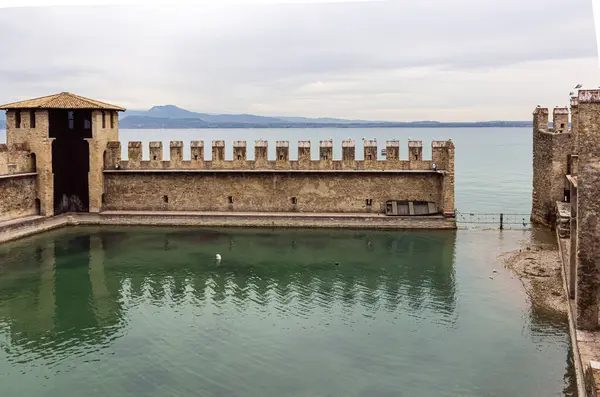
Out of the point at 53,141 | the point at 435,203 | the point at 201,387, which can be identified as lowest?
the point at 201,387

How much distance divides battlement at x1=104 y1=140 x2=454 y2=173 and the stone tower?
97 cm

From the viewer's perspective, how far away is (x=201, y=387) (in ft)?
36.1

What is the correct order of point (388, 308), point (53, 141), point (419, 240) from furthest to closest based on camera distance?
point (53, 141), point (419, 240), point (388, 308)

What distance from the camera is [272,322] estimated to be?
14.2m

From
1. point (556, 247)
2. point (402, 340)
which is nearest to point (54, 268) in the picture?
point (402, 340)

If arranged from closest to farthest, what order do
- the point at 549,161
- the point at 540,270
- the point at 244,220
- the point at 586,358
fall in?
the point at 586,358 → the point at 540,270 → the point at 549,161 → the point at 244,220

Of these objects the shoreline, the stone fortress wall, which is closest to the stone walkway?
the shoreline

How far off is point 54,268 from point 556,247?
1665 cm

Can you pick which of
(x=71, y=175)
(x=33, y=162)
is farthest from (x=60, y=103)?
Answer: (x=71, y=175)

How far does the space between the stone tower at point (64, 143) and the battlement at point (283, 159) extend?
38.0 inches

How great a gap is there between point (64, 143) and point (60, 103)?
1731mm

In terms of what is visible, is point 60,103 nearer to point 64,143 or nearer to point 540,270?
point 64,143

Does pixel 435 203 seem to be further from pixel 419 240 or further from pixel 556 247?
pixel 556 247

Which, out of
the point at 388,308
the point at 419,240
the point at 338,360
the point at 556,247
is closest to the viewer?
the point at 338,360
